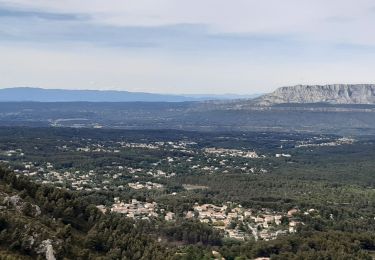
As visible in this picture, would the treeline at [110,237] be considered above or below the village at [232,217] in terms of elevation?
above

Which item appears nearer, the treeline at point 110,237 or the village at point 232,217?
the treeline at point 110,237

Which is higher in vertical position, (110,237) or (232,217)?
(110,237)

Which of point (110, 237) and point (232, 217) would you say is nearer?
point (110, 237)

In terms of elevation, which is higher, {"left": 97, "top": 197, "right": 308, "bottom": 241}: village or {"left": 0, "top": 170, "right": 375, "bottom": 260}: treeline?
{"left": 0, "top": 170, "right": 375, "bottom": 260}: treeline

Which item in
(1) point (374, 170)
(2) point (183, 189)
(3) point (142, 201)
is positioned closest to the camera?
(3) point (142, 201)

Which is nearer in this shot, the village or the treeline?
the treeline

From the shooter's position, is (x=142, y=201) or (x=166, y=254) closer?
(x=166, y=254)

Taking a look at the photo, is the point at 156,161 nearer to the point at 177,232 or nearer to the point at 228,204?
the point at 228,204

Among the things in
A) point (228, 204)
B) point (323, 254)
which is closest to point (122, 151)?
point (228, 204)

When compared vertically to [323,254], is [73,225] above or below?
above

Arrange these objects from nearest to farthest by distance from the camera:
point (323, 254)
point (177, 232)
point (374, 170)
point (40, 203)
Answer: point (40, 203), point (323, 254), point (177, 232), point (374, 170)
